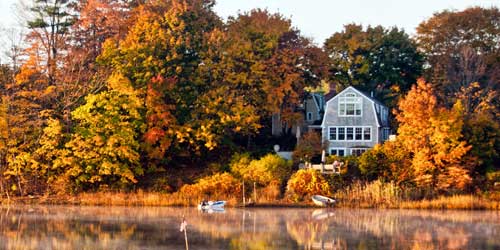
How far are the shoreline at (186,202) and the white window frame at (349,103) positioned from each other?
1589cm

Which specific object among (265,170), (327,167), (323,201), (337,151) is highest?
(337,151)

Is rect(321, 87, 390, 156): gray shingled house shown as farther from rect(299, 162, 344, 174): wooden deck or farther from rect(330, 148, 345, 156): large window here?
rect(299, 162, 344, 174): wooden deck

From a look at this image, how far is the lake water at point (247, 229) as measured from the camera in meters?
32.9

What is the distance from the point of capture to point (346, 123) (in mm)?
64750

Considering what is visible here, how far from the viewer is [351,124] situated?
212ft

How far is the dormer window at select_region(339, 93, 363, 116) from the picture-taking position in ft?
212

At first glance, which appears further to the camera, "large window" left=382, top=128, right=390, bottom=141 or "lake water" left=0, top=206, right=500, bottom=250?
"large window" left=382, top=128, right=390, bottom=141

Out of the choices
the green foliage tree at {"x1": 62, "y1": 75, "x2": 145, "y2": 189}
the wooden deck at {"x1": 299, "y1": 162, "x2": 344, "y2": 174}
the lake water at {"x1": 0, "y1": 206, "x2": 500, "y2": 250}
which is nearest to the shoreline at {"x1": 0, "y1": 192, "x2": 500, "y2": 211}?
the green foliage tree at {"x1": 62, "y1": 75, "x2": 145, "y2": 189}

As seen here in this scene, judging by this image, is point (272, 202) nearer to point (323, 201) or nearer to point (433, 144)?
point (323, 201)

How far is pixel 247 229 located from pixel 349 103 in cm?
2917

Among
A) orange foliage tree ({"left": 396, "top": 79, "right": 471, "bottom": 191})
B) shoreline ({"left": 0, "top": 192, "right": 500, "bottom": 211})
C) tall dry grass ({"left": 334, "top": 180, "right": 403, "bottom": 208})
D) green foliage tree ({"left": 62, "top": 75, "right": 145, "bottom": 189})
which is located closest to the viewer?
shoreline ({"left": 0, "top": 192, "right": 500, "bottom": 211})

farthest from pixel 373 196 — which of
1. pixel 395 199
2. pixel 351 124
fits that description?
pixel 351 124

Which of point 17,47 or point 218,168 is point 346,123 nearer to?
point 218,168

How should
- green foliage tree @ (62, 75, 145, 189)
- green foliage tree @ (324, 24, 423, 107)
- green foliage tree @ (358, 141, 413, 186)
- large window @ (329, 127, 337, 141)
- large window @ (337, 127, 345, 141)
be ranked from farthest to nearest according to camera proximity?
green foliage tree @ (324, 24, 423, 107) < large window @ (329, 127, 337, 141) < large window @ (337, 127, 345, 141) < green foliage tree @ (62, 75, 145, 189) < green foliage tree @ (358, 141, 413, 186)
